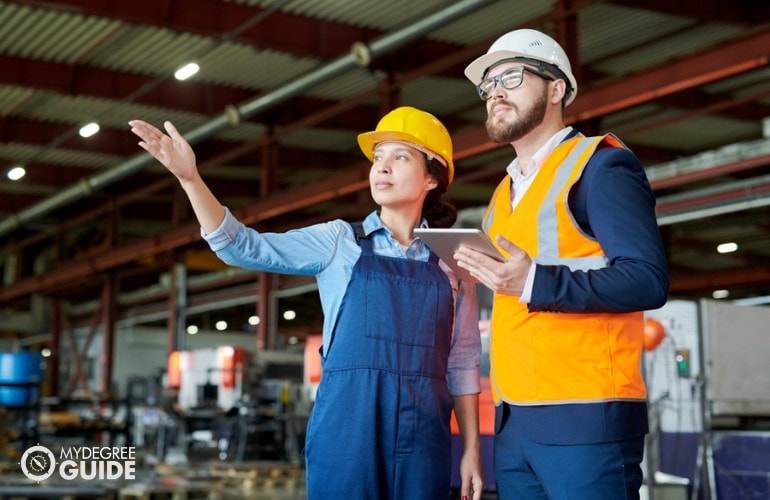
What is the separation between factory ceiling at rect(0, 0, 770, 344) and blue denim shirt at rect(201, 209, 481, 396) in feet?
23.8

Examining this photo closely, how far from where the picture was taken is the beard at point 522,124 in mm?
2576

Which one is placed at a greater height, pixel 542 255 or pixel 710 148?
pixel 710 148

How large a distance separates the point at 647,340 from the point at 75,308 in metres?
27.1

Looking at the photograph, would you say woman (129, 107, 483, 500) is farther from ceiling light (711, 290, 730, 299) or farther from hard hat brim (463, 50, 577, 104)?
ceiling light (711, 290, 730, 299)

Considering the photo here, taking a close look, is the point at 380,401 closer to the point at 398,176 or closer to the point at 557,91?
the point at 398,176

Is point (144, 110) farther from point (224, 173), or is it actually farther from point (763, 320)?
point (763, 320)

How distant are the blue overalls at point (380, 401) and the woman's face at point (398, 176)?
26cm

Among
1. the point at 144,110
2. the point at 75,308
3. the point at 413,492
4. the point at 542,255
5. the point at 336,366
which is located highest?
the point at 144,110

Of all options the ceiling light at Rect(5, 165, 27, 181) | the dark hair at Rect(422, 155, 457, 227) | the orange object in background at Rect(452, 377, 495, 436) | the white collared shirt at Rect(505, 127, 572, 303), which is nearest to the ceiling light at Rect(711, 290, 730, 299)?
the ceiling light at Rect(5, 165, 27, 181)

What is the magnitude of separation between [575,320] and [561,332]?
5 cm

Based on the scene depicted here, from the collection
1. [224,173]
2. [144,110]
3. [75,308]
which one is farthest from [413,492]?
[75,308]

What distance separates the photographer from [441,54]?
45.3 feet

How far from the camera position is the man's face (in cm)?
258

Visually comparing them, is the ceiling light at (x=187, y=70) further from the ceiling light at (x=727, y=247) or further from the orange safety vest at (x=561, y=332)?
the ceiling light at (x=727, y=247)
